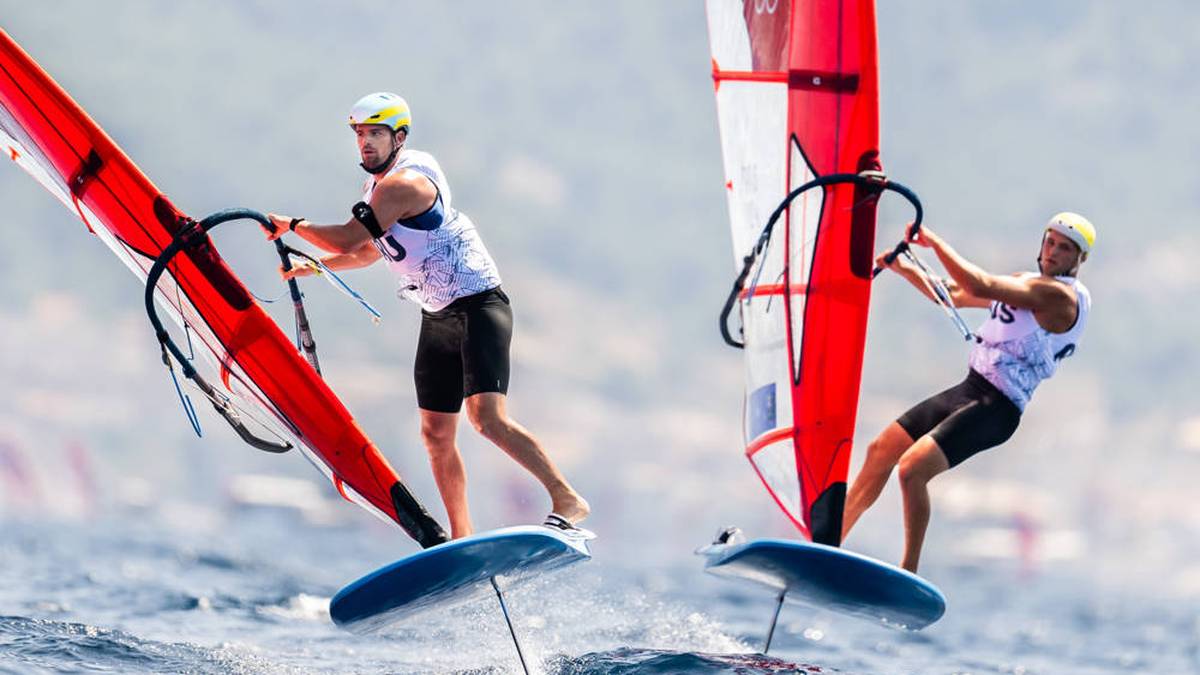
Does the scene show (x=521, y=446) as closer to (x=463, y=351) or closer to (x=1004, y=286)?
(x=463, y=351)

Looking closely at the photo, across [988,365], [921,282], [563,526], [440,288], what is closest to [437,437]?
[440,288]

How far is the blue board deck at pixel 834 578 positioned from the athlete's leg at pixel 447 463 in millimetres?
1288

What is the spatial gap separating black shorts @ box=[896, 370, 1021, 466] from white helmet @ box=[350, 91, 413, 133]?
9.67 ft

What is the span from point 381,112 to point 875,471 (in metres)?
3.10

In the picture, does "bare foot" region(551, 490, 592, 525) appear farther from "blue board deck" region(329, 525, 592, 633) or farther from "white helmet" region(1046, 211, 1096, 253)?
"white helmet" region(1046, 211, 1096, 253)

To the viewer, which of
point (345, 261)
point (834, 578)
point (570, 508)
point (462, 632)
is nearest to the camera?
point (570, 508)

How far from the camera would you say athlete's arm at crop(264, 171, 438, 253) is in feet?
21.4

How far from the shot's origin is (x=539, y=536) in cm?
639

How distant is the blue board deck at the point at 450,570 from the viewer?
6.38 meters

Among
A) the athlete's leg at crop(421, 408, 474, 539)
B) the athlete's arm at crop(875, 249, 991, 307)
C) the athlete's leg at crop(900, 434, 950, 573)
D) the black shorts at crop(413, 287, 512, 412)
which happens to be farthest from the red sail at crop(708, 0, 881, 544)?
the athlete's leg at crop(421, 408, 474, 539)

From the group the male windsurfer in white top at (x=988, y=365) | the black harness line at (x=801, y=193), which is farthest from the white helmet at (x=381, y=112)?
the male windsurfer in white top at (x=988, y=365)

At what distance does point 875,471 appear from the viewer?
736cm

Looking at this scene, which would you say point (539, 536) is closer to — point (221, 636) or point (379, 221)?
point (379, 221)

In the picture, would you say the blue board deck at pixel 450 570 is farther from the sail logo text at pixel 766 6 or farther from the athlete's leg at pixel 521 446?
the sail logo text at pixel 766 6
